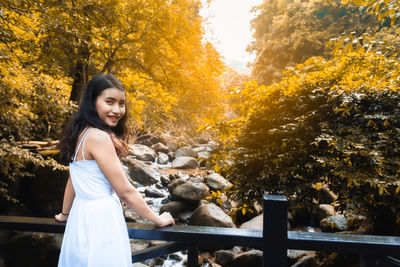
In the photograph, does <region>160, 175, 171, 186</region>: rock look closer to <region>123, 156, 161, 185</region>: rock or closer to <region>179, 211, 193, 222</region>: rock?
<region>123, 156, 161, 185</region>: rock

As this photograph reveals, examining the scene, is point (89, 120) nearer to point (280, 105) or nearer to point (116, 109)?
point (116, 109)

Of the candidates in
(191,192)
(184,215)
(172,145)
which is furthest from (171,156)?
(184,215)

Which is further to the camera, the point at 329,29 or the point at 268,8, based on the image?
the point at 268,8

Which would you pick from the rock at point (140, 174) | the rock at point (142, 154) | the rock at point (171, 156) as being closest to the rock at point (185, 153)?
the rock at point (171, 156)

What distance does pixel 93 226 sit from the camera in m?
1.31

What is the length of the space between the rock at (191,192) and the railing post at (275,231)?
6673 millimetres

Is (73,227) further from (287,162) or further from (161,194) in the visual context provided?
(161,194)

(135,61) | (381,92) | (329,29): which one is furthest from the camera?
(329,29)

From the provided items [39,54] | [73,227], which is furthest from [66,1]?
[73,227]

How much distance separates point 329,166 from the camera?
255 cm

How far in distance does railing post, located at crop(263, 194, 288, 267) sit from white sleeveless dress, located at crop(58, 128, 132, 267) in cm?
75

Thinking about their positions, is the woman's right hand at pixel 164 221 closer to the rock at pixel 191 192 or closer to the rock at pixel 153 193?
the rock at pixel 191 192

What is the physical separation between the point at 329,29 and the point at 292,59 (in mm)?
2722

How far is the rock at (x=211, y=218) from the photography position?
5.76 meters
